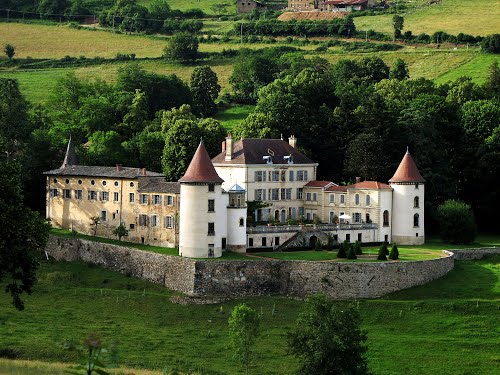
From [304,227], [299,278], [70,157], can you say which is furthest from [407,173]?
[70,157]

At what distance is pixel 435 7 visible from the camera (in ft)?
557

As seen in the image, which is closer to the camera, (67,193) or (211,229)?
(211,229)

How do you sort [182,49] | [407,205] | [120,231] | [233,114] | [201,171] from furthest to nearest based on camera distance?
[182,49]
[233,114]
[407,205]
[120,231]
[201,171]

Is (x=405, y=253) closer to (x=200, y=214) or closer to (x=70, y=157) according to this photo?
(x=200, y=214)

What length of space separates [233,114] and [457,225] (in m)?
45.0

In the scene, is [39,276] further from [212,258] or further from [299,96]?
[299,96]

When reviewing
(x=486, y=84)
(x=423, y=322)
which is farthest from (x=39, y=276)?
(x=486, y=84)

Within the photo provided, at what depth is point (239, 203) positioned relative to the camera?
77.0m

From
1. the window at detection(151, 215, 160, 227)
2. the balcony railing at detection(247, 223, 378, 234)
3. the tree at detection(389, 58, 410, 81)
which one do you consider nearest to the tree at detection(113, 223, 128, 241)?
the window at detection(151, 215, 160, 227)

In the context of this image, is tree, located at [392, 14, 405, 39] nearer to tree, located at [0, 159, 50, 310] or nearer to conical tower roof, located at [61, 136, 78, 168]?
conical tower roof, located at [61, 136, 78, 168]

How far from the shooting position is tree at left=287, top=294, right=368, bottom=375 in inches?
2114

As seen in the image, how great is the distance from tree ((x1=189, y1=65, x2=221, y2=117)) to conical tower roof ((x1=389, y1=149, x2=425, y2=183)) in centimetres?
4272

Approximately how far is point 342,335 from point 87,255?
2912cm

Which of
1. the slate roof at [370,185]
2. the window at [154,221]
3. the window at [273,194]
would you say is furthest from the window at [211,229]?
the slate roof at [370,185]
